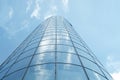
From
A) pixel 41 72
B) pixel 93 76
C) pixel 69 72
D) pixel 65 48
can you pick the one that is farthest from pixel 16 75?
pixel 65 48

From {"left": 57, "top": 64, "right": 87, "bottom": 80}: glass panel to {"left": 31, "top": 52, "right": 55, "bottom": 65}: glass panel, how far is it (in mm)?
1125

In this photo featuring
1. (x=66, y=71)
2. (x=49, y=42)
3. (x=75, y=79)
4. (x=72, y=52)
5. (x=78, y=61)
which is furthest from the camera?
(x=49, y=42)

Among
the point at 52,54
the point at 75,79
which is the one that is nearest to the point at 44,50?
the point at 52,54

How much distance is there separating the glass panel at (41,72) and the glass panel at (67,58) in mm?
1114

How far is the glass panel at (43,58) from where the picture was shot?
42.2 ft

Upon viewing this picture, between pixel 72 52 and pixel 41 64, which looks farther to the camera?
pixel 72 52

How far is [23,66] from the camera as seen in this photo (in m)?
13.0

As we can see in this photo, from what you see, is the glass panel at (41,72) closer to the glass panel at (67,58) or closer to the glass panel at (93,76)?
the glass panel at (67,58)

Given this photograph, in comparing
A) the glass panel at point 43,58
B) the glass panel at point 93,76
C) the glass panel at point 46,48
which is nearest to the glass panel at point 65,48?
the glass panel at point 46,48

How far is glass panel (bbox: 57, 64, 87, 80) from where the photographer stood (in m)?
10.8

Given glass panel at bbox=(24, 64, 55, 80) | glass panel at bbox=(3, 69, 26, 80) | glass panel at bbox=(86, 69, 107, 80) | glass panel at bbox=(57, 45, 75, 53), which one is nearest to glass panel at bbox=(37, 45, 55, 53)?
glass panel at bbox=(57, 45, 75, 53)

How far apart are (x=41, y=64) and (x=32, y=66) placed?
501 millimetres

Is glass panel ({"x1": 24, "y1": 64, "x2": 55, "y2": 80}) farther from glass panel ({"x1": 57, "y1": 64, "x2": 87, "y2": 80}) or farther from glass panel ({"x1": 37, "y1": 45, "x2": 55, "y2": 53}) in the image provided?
glass panel ({"x1": 37, "y1": 45, "x2": 55, "y2": 53})

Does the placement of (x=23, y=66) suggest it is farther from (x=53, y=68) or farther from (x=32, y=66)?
(x=53, y=68)
